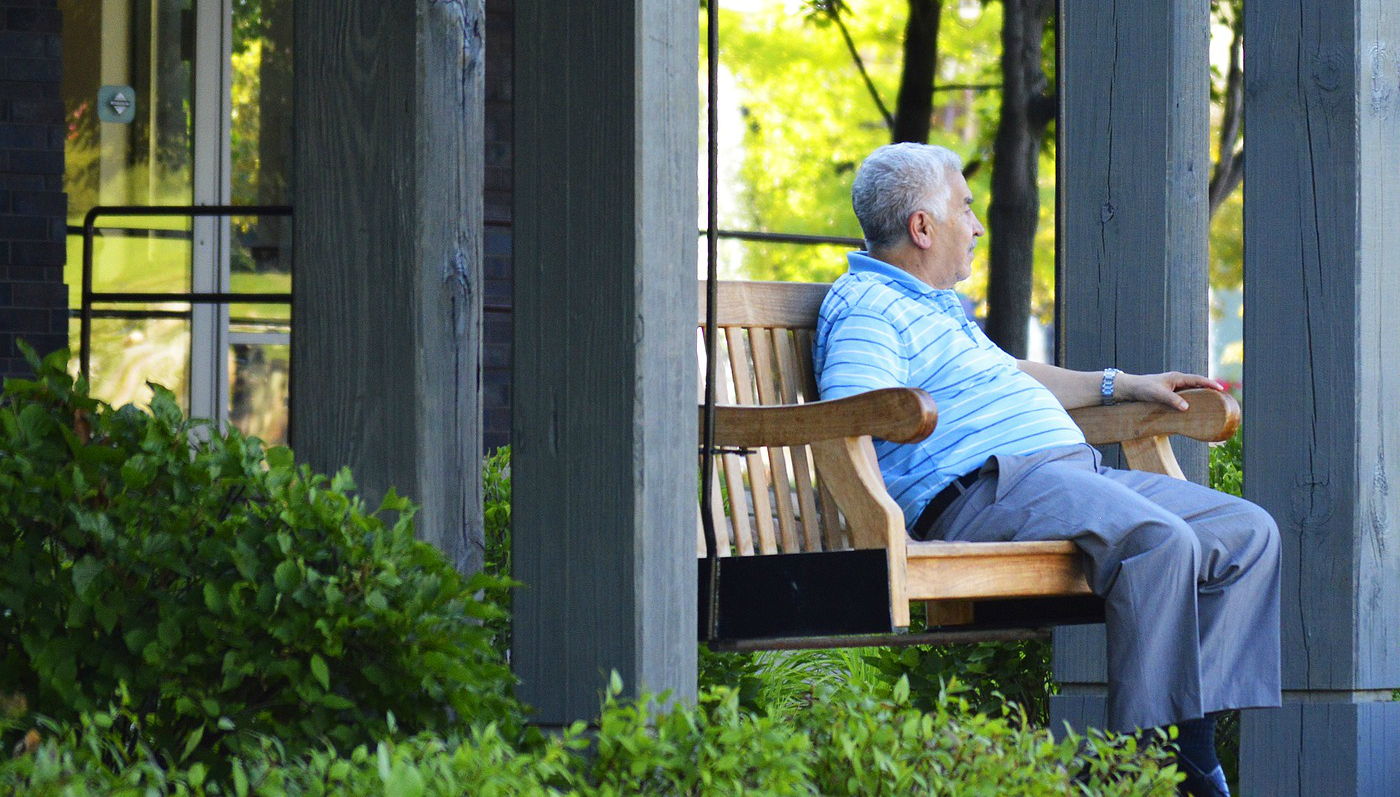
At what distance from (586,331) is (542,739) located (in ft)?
1.82

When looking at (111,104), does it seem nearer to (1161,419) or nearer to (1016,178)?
(1016,178)

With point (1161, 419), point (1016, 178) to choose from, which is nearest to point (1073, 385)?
point (1161, 419)

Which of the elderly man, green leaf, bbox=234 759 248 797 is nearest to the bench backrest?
the elderly man

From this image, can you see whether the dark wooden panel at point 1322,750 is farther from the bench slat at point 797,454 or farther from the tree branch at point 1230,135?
the tree branch at point 1230,135

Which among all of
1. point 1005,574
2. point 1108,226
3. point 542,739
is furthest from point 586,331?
point 1108,226

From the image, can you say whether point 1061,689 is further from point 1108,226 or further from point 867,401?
point 867,401

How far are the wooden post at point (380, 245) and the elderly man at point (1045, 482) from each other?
1280mm

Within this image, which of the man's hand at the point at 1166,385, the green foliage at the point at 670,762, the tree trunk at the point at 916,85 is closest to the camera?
the green foliage at the point at 670,762

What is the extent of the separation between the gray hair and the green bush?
1817mm

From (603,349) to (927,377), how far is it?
1.48 m

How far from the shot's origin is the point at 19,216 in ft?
22.3

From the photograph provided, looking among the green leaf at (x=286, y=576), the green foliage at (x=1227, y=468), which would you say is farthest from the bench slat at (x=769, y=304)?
the green leaf at (x=286, y=576)

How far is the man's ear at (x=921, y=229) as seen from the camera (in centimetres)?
394

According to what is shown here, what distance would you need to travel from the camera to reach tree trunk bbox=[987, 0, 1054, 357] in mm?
9438
